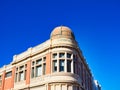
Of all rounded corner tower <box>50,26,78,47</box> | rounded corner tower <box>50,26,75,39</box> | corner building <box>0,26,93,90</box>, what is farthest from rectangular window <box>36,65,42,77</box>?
rounded corner tower <box>50,26,75,39</box>

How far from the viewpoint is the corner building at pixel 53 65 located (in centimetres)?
2945

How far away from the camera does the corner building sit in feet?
96.6

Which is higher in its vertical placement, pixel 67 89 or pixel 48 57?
pixel 48 57

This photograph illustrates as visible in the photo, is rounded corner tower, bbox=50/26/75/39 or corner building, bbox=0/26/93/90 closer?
corner building, bbox=0/26/93/90

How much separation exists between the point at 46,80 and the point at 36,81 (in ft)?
7.46

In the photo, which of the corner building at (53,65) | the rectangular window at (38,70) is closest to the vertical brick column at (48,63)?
the corner building at (53,65)

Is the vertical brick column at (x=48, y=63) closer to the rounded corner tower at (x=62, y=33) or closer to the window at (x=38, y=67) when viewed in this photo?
the window at (x=38, y=67)

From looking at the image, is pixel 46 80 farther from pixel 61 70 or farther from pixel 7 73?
pixel 7 73

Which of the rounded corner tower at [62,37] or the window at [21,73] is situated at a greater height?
the rounded corner tower at [62,37]

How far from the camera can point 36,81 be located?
104 ft

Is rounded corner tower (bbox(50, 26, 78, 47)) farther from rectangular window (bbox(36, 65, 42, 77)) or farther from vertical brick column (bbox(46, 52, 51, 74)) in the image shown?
rectangular window (bbox(36, 65, 42, 77))

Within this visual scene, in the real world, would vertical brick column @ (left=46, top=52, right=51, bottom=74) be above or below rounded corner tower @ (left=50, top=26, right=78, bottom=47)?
below

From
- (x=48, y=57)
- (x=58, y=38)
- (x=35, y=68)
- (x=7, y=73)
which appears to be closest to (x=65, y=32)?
(x=58, y=38)

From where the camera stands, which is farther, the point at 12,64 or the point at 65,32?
the point at 12,64
